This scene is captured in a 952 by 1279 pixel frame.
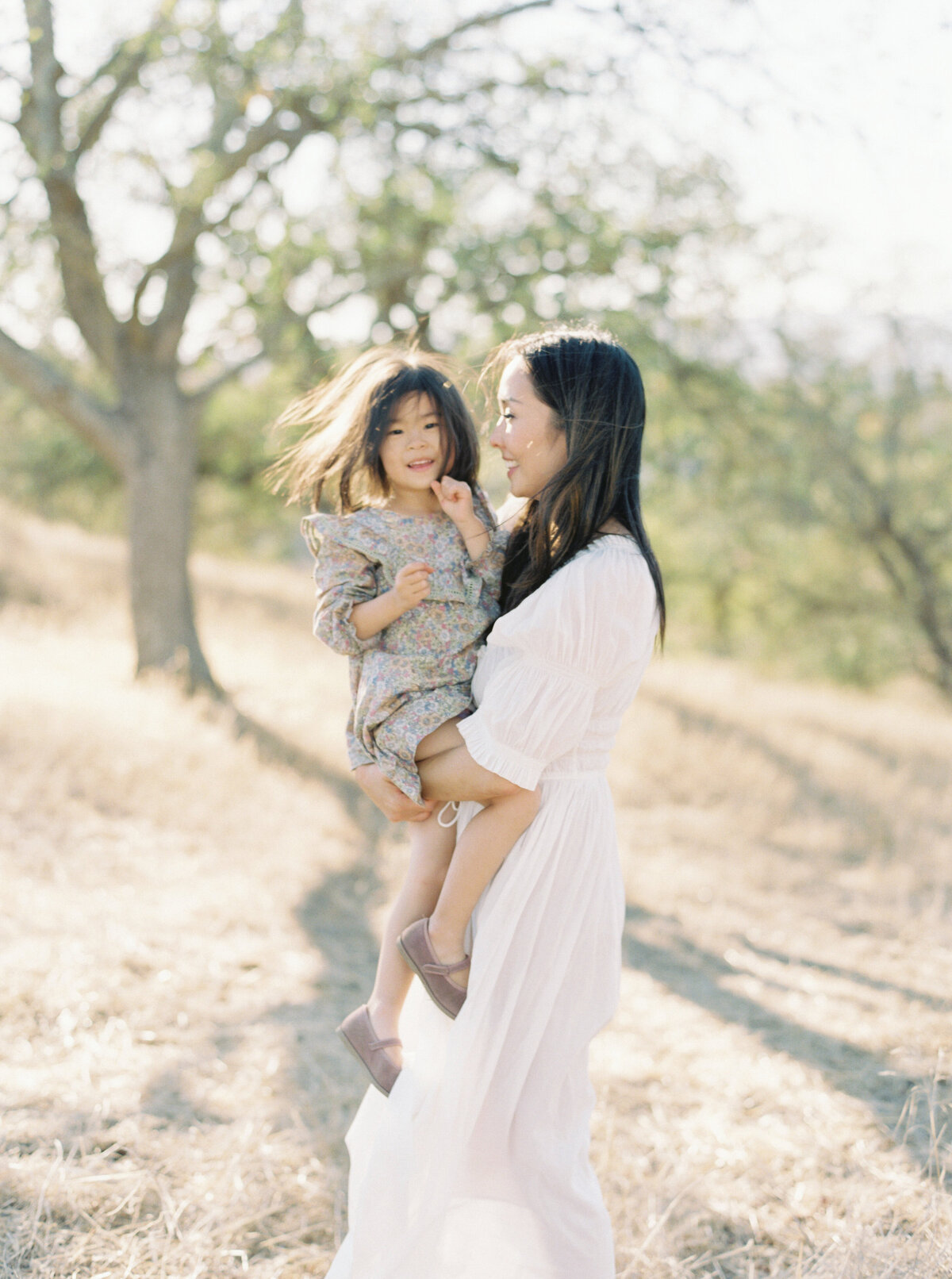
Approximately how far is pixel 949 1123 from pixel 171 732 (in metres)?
4.77

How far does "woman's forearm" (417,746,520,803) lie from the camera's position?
6.51 ft

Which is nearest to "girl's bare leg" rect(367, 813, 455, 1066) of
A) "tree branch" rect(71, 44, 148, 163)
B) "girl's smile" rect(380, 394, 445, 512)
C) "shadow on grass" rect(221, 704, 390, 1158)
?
"girl's smile" rect(380, 394, 445, 512)

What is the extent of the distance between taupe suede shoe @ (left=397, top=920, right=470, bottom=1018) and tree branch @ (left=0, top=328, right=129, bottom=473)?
6.77 m

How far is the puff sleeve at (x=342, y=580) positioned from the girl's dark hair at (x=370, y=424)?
0.17 meters

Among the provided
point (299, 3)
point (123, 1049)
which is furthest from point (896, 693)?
point (123, 1049)

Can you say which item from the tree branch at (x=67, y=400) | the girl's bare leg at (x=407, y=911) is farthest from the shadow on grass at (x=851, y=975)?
the tree branch at (x=67, y=400)

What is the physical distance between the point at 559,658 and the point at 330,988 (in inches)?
110

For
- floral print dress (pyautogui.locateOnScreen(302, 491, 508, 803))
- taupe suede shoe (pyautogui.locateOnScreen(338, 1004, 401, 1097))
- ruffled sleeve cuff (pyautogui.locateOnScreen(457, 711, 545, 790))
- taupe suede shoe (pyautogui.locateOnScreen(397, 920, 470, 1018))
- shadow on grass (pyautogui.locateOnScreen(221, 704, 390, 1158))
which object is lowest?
shadow on grass (pyautogui.locateOnScreen(221, 704, 390, 1158))

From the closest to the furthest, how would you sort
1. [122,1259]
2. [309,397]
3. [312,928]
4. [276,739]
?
[122,1259] → [309,397] → [312,928] → [276,739]

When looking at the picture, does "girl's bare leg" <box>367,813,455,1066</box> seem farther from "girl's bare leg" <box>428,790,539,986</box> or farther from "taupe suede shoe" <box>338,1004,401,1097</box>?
"girl's bare leg" <box>428,790,539,986</box>

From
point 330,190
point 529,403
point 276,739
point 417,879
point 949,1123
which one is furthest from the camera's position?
point 330,190

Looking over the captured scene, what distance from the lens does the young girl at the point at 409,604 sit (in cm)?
212

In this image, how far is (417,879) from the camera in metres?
2.27

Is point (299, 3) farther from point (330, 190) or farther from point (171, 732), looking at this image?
point (171, 732)
